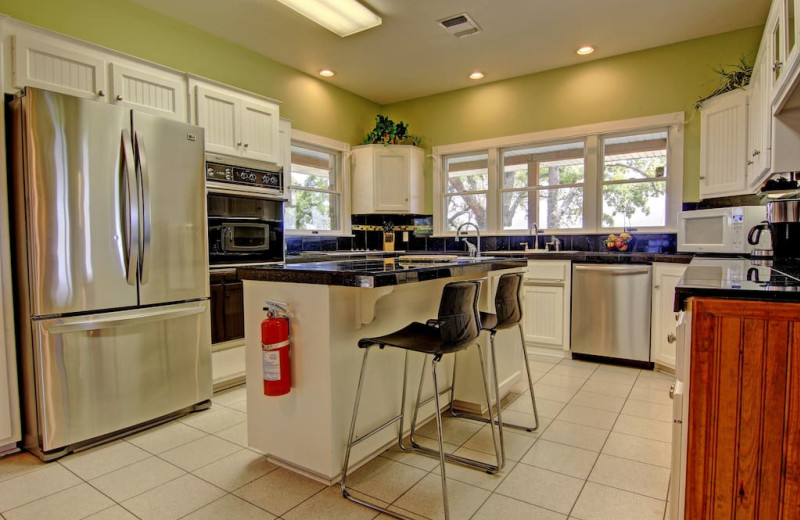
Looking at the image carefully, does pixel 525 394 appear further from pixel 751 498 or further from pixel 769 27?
pixel 769 27

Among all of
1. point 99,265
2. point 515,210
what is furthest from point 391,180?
point 99,265

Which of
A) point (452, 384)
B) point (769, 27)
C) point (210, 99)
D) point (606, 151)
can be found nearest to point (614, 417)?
point (452, 384)

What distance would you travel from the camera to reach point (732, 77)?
344cm

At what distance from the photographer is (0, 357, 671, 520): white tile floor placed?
70.0 inches

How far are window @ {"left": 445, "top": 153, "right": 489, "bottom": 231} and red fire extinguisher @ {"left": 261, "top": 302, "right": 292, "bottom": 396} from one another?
3.64m

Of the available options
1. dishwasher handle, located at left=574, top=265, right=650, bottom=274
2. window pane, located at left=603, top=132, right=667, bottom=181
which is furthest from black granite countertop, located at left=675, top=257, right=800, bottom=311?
window pane, located at left=603, top=132, right=667, bottom=181

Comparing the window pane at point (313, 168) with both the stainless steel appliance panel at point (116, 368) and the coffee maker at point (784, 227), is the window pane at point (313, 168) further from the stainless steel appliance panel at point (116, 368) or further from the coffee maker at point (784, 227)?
the coffee maker at point (784, 227)

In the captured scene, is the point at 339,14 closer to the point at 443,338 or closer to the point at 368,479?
the point at 443,338

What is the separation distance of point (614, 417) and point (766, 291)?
71.2 inches

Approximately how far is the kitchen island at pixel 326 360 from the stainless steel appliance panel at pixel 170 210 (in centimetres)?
80

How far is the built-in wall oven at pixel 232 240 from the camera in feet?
10.3

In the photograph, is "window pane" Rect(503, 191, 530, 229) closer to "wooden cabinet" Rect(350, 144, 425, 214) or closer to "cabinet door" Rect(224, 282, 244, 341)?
"wooden cabinet" Rect(350, 144, 425, 214)

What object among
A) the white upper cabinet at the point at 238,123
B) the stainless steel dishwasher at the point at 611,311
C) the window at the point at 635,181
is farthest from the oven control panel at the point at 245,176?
the window at the point at 635,181

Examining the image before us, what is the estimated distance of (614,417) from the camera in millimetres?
2707
